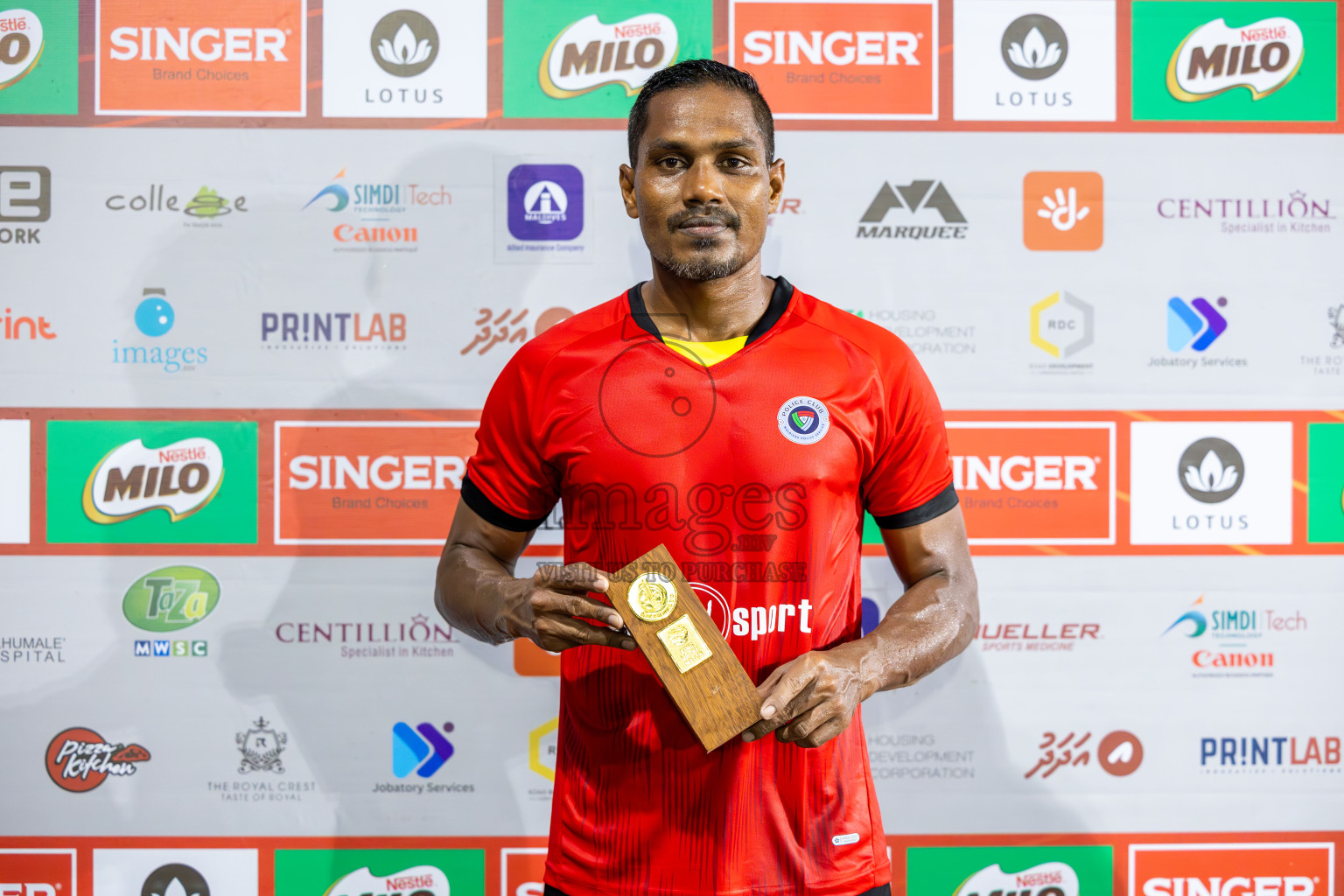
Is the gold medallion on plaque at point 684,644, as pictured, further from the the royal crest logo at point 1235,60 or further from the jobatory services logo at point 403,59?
the the royal crest logo at point 1235,60

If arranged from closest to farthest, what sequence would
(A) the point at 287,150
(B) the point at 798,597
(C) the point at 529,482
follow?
(B) the point at 798,597 < (C) the point at 529,482 < (A) the point at 287,150

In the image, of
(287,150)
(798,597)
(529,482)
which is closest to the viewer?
(798,597)

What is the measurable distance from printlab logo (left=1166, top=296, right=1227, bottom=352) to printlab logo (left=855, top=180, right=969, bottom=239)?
51 cm

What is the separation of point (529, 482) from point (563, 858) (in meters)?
0.50

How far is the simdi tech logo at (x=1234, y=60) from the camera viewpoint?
1.92 meters

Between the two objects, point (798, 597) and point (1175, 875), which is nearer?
point (798, 597)

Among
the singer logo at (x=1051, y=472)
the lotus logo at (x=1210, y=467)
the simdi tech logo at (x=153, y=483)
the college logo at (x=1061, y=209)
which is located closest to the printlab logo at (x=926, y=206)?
the college logo at (x=1061, y=209)

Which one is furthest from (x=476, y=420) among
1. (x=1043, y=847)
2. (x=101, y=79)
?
(x=1043, y=847)

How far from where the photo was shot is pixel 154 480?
189 cm

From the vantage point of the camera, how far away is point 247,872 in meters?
1.93

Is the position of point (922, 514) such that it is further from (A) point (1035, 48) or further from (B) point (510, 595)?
(A) point (1035, 48)

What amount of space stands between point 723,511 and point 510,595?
0.94ft

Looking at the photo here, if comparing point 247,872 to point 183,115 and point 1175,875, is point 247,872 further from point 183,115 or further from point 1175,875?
point 1175,875

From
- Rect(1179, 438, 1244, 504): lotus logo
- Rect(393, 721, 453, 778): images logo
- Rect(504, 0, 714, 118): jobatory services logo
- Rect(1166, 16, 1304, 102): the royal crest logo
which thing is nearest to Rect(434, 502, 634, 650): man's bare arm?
Rect(393, 721, 453, 778): images logo
